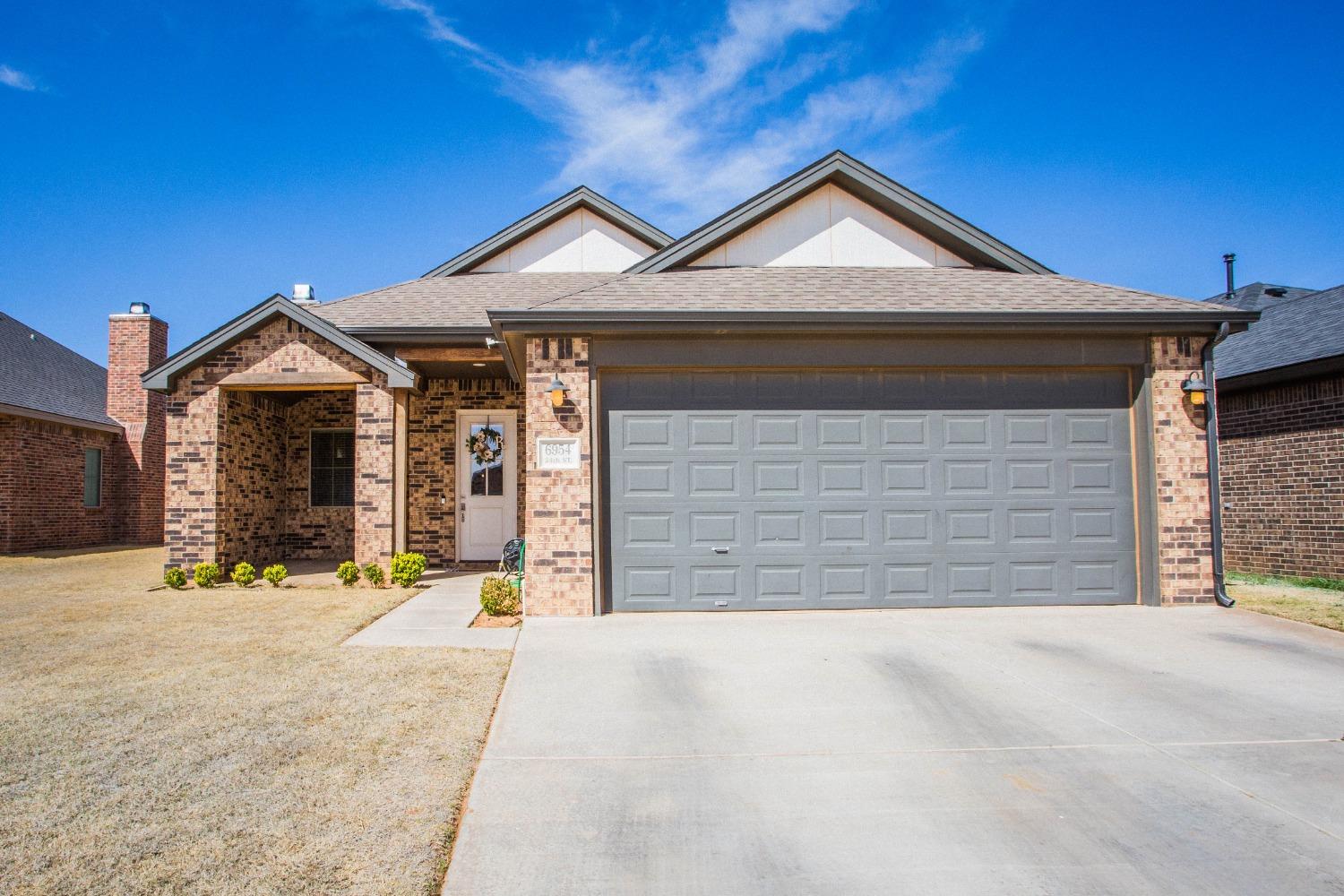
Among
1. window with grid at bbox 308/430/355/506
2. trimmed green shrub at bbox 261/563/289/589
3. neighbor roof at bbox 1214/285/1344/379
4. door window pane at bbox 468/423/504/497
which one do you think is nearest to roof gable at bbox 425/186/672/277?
door window pane at bbox 468/423/504/497

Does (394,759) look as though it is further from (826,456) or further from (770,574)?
(826,456)

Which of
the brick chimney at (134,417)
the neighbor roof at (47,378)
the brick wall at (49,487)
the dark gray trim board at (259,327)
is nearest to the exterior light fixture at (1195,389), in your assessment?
the dark gray trim board at (259,327)

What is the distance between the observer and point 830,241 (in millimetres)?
10367

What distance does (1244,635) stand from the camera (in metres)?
7.01

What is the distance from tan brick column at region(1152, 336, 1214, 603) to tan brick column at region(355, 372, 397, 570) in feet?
31.0

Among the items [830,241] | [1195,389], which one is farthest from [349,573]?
[1195,389]

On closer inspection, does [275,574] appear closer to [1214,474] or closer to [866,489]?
[866,489]

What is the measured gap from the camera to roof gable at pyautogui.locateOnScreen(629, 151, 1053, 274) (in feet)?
32.7

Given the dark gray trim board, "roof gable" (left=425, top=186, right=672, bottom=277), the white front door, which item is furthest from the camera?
"roof gable" (left=425, top=186, right=672, bottom=277)

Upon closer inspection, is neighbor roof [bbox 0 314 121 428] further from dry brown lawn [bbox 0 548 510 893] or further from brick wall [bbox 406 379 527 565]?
dry brown lawn [bbox 0 548 510 893]

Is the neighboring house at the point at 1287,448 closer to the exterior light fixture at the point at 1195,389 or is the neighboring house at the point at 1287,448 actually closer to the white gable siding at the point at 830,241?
the exterior light fixture at the point at 1195,389

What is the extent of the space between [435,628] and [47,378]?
56.5ft

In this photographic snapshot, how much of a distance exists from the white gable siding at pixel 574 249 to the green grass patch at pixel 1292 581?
10669 millimetres

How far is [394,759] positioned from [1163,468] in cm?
833
